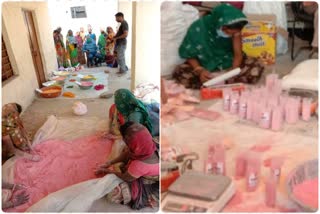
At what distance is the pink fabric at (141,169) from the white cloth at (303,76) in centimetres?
43

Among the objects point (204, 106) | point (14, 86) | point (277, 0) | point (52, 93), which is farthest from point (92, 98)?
point (277, 0)

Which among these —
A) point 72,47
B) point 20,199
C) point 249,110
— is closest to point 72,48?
point 72,47

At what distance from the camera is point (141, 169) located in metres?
1.05

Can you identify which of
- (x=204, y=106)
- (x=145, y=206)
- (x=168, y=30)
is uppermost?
(x=168, y=30)

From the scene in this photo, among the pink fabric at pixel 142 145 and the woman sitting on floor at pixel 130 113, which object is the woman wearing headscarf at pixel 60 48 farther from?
the pink fabric at pixel 142 145

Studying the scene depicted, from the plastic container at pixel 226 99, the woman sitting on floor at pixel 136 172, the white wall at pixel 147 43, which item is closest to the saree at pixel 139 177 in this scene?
the woman sitting on floor at pixel 136 172

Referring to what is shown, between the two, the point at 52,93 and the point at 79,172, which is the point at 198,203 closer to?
the point at 79,172

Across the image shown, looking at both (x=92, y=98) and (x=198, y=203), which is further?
(x=92, y=98)

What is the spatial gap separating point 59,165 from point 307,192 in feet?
2.24

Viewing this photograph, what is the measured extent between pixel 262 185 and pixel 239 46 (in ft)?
1.24

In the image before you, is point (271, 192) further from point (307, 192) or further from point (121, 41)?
point (121, 41)

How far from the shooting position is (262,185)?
1012 mm

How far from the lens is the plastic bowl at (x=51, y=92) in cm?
107

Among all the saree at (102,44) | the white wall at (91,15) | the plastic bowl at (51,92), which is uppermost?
the white wall at (91,15)
